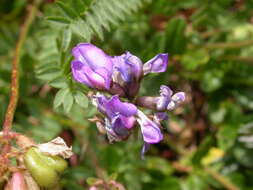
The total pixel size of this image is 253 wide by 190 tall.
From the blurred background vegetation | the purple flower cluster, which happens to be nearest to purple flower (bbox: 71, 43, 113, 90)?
the purple flower cluster

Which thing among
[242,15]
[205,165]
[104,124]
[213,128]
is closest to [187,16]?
[242,15]

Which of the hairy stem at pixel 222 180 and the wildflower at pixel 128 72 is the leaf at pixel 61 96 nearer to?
the wildflower at pixel 128 72

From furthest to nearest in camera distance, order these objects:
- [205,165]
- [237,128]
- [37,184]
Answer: [205,165] < [237,128] < [37,184]

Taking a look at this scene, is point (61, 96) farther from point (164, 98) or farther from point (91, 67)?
point (164, 98)

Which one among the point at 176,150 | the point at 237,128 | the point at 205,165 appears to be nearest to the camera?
the point at 237,128

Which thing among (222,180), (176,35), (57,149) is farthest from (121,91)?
(222,180)

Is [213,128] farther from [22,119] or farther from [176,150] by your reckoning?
[22,119]
